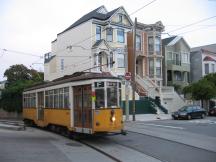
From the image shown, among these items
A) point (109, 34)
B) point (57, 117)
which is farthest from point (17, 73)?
point (57, 117)

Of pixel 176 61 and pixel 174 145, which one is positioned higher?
pixel 176 61

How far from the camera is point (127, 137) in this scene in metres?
20.1

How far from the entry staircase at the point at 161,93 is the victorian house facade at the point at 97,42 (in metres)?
3.13

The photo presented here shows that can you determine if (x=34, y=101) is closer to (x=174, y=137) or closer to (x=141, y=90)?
(x=174, y=137)

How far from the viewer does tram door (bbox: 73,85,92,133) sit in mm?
17641

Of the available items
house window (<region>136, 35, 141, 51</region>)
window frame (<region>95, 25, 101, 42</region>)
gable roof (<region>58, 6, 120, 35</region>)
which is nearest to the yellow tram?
window frame (<region>95, 25, 101, 42</region>)

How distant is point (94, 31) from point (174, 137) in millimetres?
27310

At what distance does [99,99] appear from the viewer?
1739cm

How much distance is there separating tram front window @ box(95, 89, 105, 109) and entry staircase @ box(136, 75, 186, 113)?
2991cm

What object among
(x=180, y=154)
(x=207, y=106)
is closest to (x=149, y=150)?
(x=180, y=154)

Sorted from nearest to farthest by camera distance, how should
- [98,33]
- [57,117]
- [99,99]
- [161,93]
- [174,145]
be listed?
[174,145]
[99,99]
[57,117]
[98,33]
[161,93]

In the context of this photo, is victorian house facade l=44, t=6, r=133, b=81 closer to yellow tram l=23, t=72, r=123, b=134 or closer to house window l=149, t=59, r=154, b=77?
house window l=149, t=59, r=154, b=77

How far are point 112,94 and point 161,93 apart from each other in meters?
31.7

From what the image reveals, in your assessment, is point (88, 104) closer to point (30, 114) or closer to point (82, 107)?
point (82, 107)
